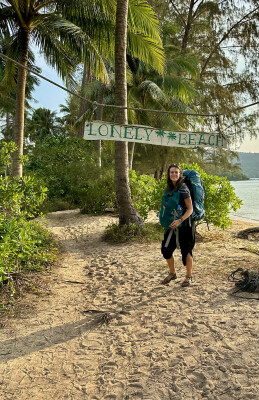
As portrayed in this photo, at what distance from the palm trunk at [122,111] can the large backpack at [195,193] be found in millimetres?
3207

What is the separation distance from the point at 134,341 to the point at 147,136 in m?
2.92

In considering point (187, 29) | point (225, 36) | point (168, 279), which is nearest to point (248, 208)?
point (225, 36)

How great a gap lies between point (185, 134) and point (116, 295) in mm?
2547

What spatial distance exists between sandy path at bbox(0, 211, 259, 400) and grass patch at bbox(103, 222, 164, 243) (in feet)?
6.22

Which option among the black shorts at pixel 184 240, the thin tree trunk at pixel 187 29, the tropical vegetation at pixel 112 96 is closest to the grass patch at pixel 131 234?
the tropical vegetation at pixel 112 96

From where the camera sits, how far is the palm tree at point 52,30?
349 inches

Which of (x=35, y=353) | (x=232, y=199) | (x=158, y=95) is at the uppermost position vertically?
(x=158, y=95)

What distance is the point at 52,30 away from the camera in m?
9.36

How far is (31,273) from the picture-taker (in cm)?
490

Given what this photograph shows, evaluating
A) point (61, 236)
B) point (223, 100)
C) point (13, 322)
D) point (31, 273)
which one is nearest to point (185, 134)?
Answer: point (31, 273)

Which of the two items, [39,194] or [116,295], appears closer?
[116,295]

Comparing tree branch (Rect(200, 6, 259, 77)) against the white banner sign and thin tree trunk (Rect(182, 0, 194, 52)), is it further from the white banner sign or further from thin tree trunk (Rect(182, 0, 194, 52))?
the white banner sign

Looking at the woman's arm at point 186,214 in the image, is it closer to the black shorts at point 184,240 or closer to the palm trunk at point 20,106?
the black shorts at point 184,240

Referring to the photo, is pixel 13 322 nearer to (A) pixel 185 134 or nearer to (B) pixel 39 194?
(B) pixel 39 194
